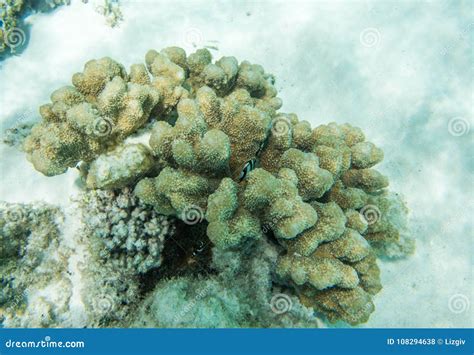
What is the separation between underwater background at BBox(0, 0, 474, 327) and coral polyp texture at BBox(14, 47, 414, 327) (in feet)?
5.27

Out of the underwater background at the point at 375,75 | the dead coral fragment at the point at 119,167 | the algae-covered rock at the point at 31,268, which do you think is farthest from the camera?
the underwater background at the point at 375,75

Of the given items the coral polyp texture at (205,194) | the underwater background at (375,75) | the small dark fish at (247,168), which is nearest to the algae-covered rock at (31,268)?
the coral polyp texture at (205,194)

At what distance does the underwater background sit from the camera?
4973mm

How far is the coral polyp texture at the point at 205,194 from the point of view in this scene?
312 centimetres

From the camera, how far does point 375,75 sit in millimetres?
5754

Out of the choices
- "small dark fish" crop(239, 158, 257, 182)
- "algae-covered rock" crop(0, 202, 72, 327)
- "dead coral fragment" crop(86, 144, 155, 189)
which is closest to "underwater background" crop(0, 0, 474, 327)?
"algae-covered rock" crop(0, 202, 72, 327)

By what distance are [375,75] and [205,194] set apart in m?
4.17

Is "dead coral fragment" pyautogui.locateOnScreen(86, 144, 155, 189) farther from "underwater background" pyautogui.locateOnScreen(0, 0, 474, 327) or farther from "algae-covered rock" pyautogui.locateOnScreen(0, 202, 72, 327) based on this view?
"underwater background" pyautogui.locateOnScreen(0, 0, 474, 327)

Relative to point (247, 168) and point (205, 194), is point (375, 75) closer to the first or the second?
point (247, 168)

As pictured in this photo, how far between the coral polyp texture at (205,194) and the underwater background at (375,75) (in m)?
1.61

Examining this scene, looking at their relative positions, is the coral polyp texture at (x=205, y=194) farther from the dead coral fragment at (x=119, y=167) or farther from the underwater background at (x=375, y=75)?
the underwater background at (x=375, y=75)

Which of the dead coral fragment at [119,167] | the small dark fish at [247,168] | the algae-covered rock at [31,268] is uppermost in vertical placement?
the small dark fish at [247,168]

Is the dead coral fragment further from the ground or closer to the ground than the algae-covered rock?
further from the ground
